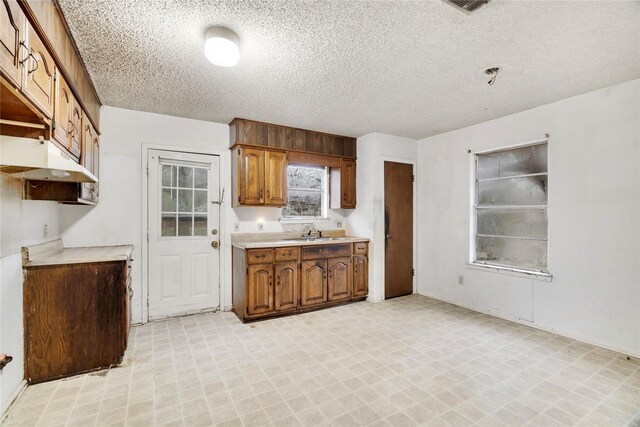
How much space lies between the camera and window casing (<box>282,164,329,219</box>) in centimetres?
462

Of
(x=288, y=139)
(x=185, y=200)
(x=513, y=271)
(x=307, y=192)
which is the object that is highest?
(x=288, y=139)

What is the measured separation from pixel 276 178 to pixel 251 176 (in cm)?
36

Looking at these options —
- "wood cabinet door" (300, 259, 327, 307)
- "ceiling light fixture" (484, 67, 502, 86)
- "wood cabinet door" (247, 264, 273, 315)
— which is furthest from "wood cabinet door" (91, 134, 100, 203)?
"ceiling light fixture" (484, 67, 502, 86)

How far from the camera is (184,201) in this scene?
152 inches

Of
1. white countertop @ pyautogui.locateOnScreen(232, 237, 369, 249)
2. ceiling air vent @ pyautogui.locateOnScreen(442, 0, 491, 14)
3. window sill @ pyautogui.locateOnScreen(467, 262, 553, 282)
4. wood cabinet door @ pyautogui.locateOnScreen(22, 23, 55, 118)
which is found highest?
ceiling air vent @ pyautogui.locateOnScreen(442, 0, 491, 14)

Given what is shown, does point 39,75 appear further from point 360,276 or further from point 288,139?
point 360,276

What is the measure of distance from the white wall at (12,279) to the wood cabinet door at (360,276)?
354 centimetres

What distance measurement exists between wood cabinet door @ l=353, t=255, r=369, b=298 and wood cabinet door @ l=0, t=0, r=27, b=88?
12.6 feet

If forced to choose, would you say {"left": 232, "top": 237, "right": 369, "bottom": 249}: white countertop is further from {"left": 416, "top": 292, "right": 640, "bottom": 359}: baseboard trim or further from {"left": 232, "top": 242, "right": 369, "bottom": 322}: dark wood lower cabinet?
{"left": 416, "top": 292, "right": 640, "bottom": 359}: baseboard trim

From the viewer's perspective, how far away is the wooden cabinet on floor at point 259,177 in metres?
3.87

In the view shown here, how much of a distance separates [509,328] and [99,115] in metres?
5.30

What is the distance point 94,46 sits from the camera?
2.22 meters

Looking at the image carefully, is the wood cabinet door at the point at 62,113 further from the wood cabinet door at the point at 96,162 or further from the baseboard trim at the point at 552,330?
the baseboard trim at the point at 552,330

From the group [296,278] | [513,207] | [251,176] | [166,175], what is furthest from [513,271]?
[166,175]
